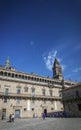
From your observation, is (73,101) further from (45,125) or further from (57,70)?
(57,70)

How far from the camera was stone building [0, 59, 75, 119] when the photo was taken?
117ft

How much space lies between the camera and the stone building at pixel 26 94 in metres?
35.6

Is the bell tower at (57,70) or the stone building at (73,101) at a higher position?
the bell tower at (57,70)

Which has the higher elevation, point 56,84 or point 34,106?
point 56,84

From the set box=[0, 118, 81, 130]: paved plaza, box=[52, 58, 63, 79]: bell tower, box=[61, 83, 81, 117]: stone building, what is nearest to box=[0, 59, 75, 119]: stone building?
box=[61, 83, 81, 117]: stone building

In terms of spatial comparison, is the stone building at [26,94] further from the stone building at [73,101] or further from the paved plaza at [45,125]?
the paved plaza at [45,125]

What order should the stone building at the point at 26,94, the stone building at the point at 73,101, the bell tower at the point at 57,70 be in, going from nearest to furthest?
the stone building at the point at 73,101
the stone building at the point at 26,94
the bell tower at the point at 57,70

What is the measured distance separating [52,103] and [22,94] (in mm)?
12360

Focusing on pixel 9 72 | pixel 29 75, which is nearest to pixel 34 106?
pixel 29 75

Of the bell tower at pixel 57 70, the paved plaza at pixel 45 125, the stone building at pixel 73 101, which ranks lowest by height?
the paved plaza at pixel 45 125

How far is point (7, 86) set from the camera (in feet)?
121

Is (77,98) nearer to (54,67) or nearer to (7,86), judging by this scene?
(7,86)

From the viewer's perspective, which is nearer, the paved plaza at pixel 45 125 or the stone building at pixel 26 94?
the paved plaza at pixel 45 125

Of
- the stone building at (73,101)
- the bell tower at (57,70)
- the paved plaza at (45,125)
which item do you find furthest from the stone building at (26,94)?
the paved plaza at (45,125)
